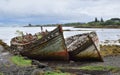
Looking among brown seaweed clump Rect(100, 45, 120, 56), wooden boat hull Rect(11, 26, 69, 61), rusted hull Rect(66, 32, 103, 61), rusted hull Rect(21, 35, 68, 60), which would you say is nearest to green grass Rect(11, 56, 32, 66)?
wooden boat hull Rect(11, 26, 69, 61)

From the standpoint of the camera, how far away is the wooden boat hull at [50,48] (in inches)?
1229

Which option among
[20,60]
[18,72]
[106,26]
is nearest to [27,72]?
[18,72]

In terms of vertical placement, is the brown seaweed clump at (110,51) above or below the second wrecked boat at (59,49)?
below

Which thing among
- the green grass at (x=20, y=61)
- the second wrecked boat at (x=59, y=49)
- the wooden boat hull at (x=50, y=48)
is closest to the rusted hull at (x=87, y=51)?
the second wrecked boat at (x=59, y=49)

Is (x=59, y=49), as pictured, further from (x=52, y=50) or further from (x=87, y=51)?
(x=87, y=51)

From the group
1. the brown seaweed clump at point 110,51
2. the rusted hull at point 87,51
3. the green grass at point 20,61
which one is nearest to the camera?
the green grass at point 20,61

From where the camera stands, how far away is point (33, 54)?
3278cm

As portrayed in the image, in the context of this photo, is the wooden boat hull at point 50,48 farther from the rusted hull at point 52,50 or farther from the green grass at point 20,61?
the green grass at point 20,61

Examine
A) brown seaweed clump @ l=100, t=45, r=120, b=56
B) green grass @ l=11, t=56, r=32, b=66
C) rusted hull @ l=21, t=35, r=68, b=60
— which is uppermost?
rusted hull @ l=21, t=35, r=68, b=60

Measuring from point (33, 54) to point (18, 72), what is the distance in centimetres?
944

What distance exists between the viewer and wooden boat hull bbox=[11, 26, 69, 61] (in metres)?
31.2

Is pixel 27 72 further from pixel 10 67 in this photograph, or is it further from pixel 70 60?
pixel 70 60

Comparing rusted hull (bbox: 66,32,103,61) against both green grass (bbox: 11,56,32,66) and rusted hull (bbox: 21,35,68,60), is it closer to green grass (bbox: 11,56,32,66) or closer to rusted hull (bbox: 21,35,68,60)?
rusted hull (bbox: 21,35,68,60)

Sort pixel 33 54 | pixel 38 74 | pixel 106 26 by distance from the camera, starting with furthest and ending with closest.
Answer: pixel 106 26, pixel 33 54, pixel 38 74
